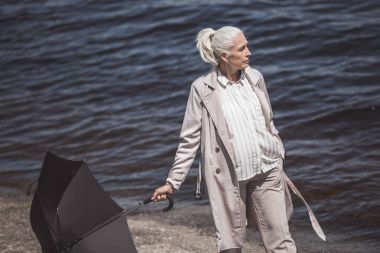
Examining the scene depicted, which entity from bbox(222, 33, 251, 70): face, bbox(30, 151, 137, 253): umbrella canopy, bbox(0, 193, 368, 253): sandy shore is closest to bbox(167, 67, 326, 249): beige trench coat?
bbox(222, 33, 251, 70): face

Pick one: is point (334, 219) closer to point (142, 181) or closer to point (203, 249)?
point (203, 249)

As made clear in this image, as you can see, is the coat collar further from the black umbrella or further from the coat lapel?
the black umbrella

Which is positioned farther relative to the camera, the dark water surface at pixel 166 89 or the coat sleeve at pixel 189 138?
the dark water surface at pixel 166 89

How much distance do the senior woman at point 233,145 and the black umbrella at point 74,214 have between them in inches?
12.9

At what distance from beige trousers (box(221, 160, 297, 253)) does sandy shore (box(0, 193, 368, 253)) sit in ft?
5.48

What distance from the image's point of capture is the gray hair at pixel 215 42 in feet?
16.3

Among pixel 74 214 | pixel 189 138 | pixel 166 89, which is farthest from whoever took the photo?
pixel 166 89

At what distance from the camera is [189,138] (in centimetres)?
505

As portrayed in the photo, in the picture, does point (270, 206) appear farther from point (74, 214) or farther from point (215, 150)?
point (74, 214)

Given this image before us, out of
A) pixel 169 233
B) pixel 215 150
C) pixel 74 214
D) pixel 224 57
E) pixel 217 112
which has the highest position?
pixel 224 57

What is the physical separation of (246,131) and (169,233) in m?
2.46

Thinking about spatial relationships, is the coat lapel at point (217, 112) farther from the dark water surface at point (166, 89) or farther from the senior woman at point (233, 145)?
the dark water surface at point (166, 89)

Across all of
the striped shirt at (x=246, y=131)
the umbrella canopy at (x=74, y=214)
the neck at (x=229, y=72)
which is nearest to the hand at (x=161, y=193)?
the umbrella canopy at (x=74, y=214)

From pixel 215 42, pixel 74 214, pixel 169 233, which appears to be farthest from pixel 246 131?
pixel 169 233
